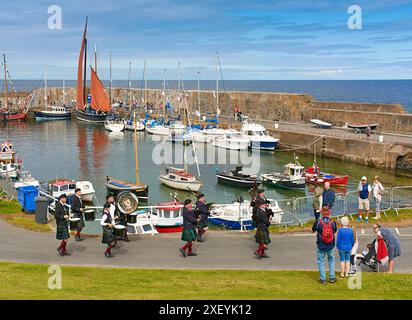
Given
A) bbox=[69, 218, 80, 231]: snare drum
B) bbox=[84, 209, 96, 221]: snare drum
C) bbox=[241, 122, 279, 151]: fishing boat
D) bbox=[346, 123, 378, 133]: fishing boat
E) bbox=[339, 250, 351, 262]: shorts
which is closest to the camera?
bbox=[339, 250, 351, 262]: shorts

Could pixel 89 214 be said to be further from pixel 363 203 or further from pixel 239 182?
pixel 239 182

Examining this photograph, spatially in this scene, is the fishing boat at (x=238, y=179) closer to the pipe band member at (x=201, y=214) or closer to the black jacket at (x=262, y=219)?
the pipe band member at (x=201, y=214)

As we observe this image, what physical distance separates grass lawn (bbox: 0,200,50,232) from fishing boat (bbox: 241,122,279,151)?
36.1m

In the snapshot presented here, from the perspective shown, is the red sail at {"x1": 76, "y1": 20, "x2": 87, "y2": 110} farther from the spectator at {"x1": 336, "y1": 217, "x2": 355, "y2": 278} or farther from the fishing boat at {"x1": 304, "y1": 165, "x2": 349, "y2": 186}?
the spectator at {"x1": 336, "y1": 217, "x2": 355, "y2": 278}

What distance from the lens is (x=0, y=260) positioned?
13.9m

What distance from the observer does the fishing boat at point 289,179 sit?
37406mm

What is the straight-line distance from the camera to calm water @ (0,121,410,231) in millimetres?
37656

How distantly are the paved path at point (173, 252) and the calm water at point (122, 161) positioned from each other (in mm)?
7379

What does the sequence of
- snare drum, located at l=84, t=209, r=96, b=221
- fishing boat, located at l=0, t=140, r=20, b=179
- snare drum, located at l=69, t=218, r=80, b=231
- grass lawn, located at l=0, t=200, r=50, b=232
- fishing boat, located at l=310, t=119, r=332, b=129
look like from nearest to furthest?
snare drum, located at l=69, t=218, r=80, b=231 → snare drum, located at l=84, t=209, r=96, b=221 → grass lawn, located at l=0, t=200, r=50, b=232 → fishing boat, located at l=0, t=140, r=20, b=179 → fishing boat, located at l=310, t=119, r=332, b=129

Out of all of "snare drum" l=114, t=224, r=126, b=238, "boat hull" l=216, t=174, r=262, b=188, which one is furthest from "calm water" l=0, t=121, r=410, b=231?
"snare drum" l=114, t=224, r=126, b=238

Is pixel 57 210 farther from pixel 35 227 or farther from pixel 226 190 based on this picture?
pixel 226 190

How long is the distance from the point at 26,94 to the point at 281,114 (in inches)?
2796

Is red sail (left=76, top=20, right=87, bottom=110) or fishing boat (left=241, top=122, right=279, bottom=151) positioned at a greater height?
red sail (left=76, top=20, right=87, bottom=110)
